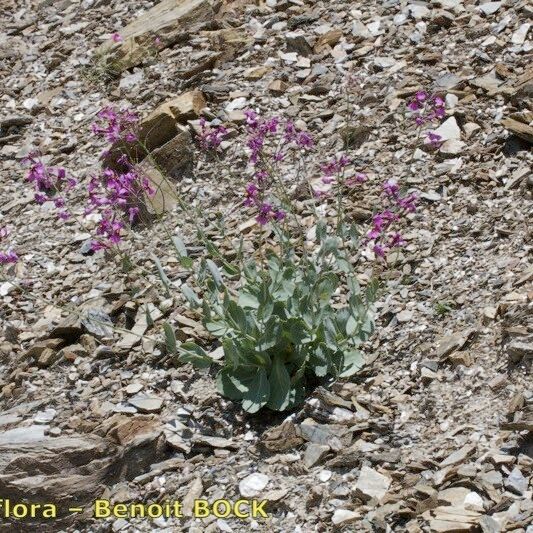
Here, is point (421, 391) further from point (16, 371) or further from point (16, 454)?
point (16, 371)

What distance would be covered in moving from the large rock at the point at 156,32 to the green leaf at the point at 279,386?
12.0 ft

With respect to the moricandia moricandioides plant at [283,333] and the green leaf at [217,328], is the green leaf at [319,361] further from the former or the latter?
the green leaf at [217,328]

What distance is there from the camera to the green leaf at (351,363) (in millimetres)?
4422

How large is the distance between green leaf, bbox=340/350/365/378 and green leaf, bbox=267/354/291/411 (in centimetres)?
27

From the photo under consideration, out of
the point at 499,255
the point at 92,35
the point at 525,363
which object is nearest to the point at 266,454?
the point at 525,363

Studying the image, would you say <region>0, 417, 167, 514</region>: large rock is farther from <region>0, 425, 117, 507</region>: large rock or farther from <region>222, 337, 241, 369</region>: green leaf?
<region>222, 337, 241, 369</region>: green leaf

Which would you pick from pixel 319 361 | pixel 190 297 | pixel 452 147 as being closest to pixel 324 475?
pixel 319 361

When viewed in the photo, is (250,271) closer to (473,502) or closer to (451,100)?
(473,502)

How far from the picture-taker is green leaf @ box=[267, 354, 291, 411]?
4340 millimetres

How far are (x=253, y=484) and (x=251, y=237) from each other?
1844mm

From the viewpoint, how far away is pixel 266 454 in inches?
166

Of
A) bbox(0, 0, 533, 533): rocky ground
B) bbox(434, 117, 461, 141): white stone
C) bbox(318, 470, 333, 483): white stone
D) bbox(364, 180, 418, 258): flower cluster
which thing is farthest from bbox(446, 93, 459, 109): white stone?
bbox(318, 470, 333, 483): white stone

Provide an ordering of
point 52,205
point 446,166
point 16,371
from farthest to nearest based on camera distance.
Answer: point 52,205 < point 446,166 < point 16,371

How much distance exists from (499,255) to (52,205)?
3.13 meters
